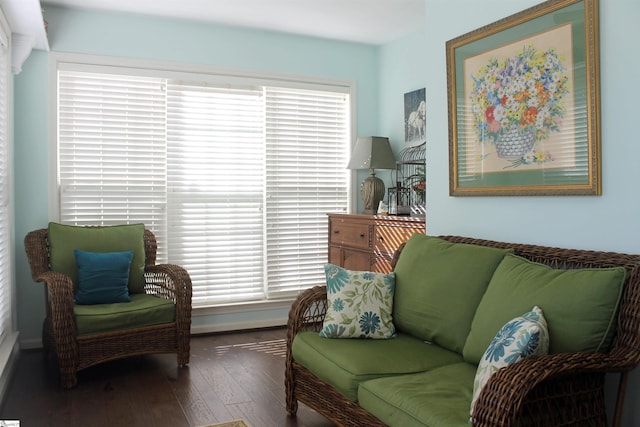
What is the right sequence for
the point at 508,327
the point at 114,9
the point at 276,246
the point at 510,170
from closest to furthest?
the point at 508,327, the point at 510,170, the point at 114,9, the point at 276,246

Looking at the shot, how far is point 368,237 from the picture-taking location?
424 centimetres

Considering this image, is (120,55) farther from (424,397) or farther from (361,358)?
(424,397)

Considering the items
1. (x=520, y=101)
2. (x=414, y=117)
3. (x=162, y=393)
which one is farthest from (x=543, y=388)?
(x=414, y=117)

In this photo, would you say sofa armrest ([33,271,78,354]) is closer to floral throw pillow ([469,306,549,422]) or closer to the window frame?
the window frame

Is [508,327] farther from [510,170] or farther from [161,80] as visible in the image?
[161,80]

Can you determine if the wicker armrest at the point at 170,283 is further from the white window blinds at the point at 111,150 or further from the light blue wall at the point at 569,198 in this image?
the light blue wall at the point at 569,198

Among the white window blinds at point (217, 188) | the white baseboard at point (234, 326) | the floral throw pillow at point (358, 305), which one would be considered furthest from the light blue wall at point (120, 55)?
the floral throw pillow at point (358, 305)

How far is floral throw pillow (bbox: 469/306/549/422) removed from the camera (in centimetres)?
177

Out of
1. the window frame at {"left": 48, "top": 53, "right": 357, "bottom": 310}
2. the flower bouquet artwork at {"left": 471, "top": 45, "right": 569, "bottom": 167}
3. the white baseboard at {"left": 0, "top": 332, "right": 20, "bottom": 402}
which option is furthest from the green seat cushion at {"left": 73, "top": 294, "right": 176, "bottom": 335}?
the flower bouquet artwork at {"left": 471, "top": 45, "right": 569, "bottom": 167}

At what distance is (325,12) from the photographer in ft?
14.0

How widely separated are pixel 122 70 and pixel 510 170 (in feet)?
10.0

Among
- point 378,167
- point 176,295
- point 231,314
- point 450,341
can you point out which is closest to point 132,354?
point 176,295

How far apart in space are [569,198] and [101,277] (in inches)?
113

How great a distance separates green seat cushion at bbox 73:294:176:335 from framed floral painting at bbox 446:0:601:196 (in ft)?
6.68
